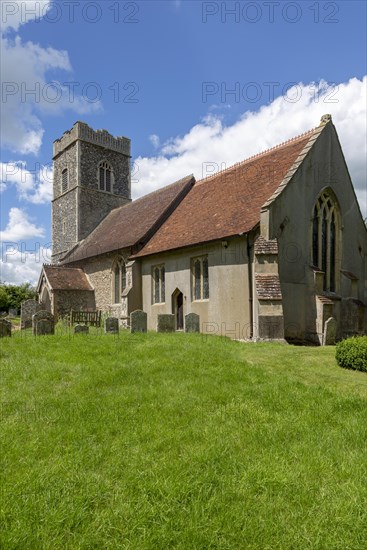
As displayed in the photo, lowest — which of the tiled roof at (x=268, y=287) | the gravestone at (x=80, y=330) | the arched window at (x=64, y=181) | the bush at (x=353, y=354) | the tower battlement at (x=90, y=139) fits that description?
the bush at (x=353, y=354)

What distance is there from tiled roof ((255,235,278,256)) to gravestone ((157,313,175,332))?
3.85m

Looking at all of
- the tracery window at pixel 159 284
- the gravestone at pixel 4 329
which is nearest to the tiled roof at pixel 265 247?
the tracery window at pixel 159 284

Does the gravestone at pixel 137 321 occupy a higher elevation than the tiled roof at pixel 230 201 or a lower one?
lower

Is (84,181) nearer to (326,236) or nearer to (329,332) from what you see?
(326,236)

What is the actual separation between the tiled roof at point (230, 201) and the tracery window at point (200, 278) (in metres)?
0.95

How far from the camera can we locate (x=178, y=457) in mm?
4254

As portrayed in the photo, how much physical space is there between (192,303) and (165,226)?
5767mm

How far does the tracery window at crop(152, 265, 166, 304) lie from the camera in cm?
1797

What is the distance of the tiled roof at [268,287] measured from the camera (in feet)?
40.2

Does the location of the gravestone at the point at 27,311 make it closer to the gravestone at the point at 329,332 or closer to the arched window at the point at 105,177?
the gravestone at the point at 329,332

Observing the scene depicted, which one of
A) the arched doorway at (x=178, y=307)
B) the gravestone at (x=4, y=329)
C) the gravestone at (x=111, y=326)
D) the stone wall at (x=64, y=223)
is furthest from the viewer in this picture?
the stone wall at (x=64, y=223)

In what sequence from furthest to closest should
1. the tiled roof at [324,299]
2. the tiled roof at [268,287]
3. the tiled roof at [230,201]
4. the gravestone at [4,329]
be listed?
the tiled roof at [230,201], the tiled roof at [324,299], the tiled roof at [268,287], the gravestone at [4,329]

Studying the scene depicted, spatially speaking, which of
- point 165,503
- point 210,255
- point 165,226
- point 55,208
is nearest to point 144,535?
point 165,503

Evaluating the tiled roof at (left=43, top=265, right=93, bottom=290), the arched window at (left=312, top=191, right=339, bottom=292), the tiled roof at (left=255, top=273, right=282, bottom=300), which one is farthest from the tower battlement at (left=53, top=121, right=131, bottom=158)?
the tiled roof at (left=255, top=273, right=282, bottom=300)
